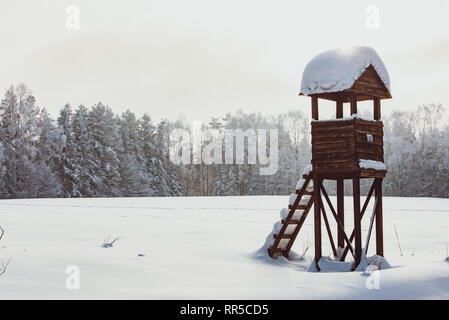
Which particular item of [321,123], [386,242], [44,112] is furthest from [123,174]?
[321,123]

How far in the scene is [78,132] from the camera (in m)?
63.9

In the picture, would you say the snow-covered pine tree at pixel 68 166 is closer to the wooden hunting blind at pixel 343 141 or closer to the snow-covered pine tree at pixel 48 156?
the snow-covered pine tree at pixel 48 156

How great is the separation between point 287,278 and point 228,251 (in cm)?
433

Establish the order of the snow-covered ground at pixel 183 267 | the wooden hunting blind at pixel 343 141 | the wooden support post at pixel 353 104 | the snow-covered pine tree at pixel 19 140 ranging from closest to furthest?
the snow-covered ground at pixel 183 267, the wooden hunting blind at pixel 343 141, the wooden support post at pixel 353 104, the snow-covered pine tree at pixel 19 140

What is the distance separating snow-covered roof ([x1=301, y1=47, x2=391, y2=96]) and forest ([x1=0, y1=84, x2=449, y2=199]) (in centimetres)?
4436

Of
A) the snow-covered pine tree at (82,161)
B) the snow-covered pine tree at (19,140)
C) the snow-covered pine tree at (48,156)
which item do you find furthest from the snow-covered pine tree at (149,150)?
the snow-covered pine tree at (19,140)

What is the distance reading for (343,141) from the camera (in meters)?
15.2

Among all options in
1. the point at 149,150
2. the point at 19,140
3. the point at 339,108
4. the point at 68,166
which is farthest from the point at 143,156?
the point at 339,108

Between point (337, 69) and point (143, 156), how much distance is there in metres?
59.1

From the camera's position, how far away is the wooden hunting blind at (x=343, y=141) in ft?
49.7
